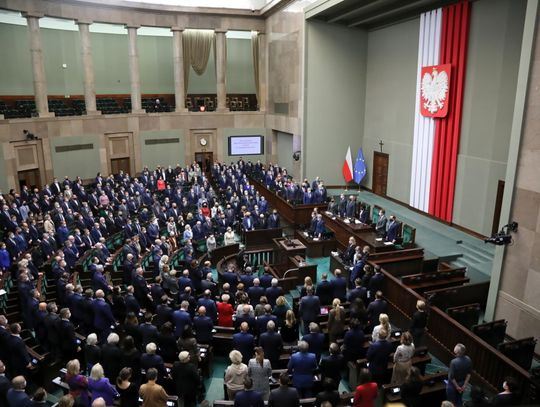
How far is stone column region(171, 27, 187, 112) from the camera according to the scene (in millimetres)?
24297

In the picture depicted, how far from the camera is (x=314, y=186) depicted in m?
17.1

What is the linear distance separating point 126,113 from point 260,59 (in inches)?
328

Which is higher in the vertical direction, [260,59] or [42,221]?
[260,59]

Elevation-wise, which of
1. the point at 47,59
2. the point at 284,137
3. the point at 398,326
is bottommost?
the point at 398,326

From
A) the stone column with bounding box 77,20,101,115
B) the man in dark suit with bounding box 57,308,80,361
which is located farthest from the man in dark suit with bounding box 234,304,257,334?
the stone column with bounding box 77,20,101,115

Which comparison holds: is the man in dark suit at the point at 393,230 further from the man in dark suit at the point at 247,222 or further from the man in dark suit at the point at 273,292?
the man in dark suit at the point at 273,292

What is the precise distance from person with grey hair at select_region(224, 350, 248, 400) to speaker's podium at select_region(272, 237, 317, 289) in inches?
197

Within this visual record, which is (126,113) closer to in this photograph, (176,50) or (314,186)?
(176,50)

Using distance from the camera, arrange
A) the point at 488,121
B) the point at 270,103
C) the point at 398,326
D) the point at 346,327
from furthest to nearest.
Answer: the point at 270,103 < the point at 488,121 < the point at 398,326 < the point at 346,327

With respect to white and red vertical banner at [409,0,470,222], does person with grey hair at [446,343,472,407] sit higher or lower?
lower

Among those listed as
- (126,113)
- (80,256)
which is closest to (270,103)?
(126,113)

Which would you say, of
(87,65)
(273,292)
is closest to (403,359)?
(273,292)

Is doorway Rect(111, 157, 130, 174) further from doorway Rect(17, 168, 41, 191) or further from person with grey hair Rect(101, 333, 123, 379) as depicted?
person with grey hair Rect(101, 333, 123, 379)

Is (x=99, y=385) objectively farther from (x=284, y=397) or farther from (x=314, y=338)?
(x=314, y=338)
